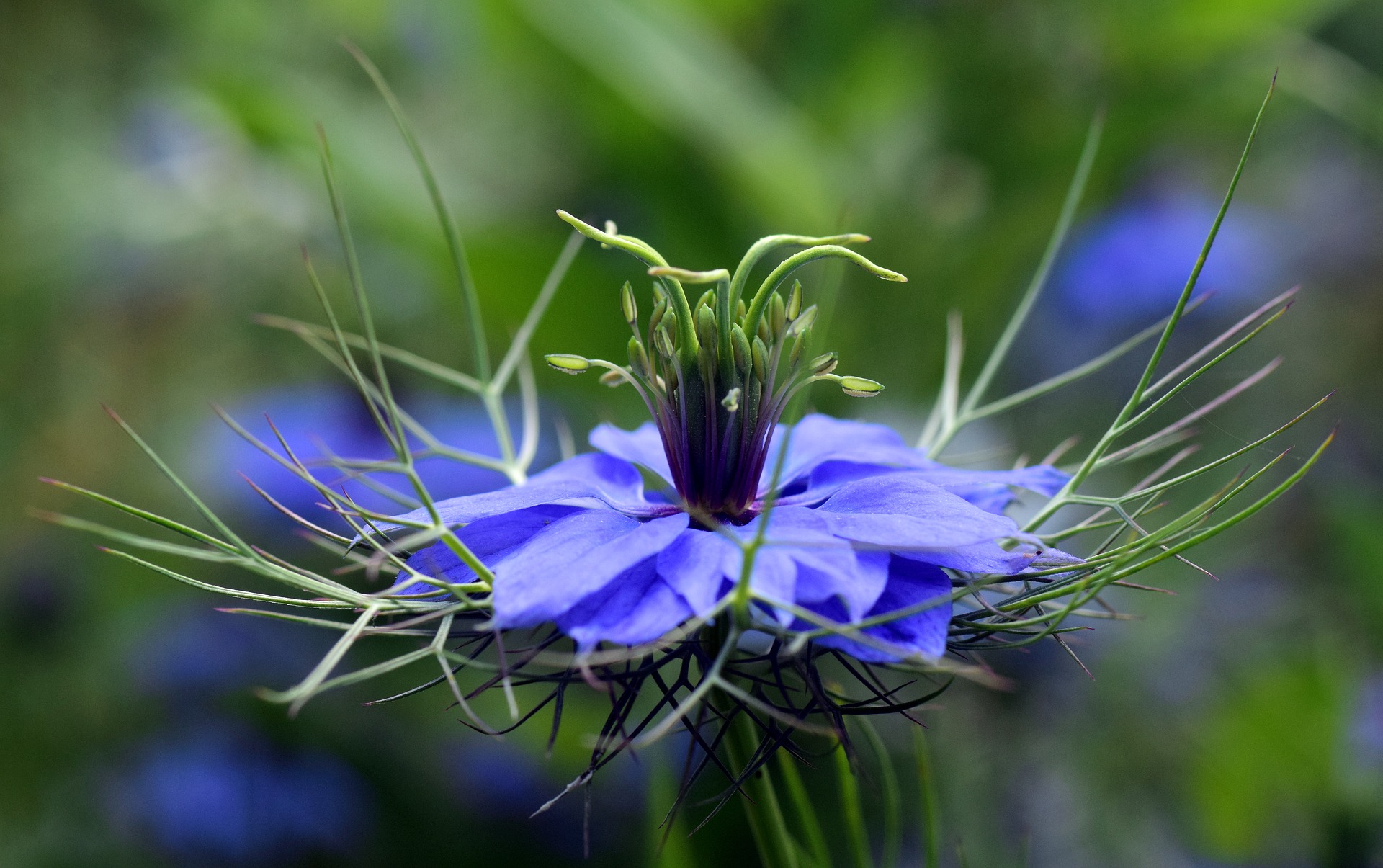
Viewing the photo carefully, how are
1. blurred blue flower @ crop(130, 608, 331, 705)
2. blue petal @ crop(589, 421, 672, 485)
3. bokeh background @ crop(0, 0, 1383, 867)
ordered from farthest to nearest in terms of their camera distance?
blurred blue flower @ crop(130, 608, 331, 705) < bokeh background @ crop(0, 0, 1383, 867) < blue petal @ crop(589, 421, 672, 485)

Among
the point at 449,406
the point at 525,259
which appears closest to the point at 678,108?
the point at 525,259

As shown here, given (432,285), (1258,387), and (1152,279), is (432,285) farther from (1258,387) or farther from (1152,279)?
(1258,387)

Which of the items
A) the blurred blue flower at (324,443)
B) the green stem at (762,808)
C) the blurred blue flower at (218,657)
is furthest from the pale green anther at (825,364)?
the blurred blue flower at (218,657)

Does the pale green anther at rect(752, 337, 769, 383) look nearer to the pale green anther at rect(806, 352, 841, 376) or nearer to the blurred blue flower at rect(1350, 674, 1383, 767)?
the pale green anther at rect(806, 352, 841, 376)

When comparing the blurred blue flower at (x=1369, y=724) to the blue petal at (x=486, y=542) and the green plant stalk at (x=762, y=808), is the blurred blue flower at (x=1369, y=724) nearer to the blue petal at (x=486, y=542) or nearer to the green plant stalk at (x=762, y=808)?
the green plant stalk at (x=762, y=808)

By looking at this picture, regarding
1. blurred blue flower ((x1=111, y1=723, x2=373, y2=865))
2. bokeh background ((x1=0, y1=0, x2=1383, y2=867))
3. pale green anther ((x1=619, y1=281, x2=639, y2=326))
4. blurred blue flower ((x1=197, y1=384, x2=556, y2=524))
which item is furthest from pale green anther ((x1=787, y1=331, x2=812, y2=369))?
blurred blue flower ((x1=111, y1=723, x2=373, y2=865))

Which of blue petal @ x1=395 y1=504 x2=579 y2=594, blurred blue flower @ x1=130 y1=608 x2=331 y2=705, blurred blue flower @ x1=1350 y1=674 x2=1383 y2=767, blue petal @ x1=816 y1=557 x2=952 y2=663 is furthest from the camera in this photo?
blurred blue flower @ x1=130 y1=608 x2=331 y2=705
